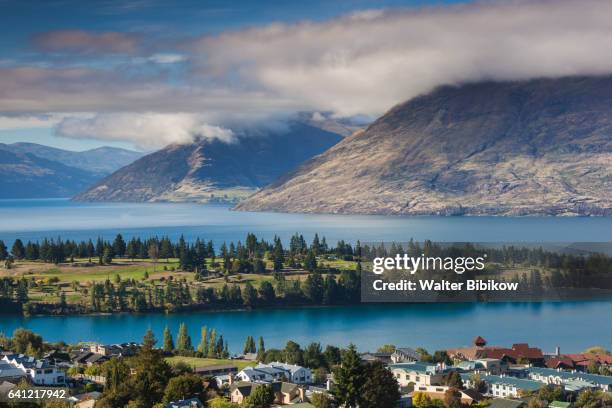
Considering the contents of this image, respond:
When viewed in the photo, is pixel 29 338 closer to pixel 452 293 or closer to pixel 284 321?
pixel 284 321

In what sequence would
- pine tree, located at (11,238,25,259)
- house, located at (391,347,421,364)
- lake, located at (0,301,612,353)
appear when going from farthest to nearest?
pine tree, located at (11,238,25,259)
lake, located at (0,301,612,353)
house, located at (391,347,421,364)

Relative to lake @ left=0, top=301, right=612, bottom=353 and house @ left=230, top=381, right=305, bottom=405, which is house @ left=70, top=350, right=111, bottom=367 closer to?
house @ left=230, top=381, right=305, bottom=405

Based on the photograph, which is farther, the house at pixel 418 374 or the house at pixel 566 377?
the house at pixel 566 377

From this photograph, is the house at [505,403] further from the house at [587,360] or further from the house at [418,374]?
the house at [587,360]

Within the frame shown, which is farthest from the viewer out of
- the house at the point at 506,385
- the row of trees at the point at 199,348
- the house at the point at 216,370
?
the row of trees at the point at 199,348

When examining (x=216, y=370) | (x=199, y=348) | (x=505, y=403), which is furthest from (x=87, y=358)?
(x=505, y=403)

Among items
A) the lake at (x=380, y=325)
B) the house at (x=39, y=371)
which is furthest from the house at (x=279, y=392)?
the lake at (x=380, y=325)

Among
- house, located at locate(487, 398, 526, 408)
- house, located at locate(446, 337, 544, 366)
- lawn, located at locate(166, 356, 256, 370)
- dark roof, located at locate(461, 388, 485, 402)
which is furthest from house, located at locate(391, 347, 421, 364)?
house, located at locate(487, 398, 526, 408)
